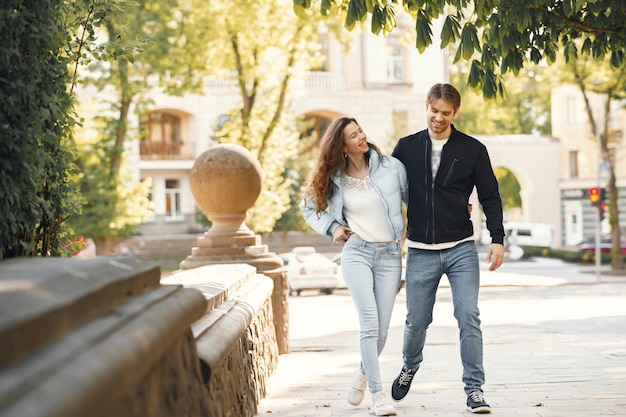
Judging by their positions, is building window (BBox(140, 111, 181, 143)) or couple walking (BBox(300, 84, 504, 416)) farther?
building window (BBox(140, 111, 181, 143))

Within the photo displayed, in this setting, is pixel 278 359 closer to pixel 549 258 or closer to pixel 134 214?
pixel 134 214

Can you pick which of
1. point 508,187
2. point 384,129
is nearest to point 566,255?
point 384,129

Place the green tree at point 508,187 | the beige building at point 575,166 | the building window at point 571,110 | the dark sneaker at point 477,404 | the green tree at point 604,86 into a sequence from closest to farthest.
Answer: the dark sneaker at point 477,404
the green tree at point 604,86
the beige building at point 575,166
the building window at point 571,110
the green tree at point 508,187

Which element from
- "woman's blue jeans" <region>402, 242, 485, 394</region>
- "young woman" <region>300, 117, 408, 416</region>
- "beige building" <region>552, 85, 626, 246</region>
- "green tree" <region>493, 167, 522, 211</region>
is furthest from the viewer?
"green tree" <region>493, 167, 522, 211</region>

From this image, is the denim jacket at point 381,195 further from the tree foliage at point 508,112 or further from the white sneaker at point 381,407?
the tree foliage at point 508,112

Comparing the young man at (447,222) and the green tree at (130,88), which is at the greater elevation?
the green tree at (130,88)

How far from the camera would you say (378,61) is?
175 feet

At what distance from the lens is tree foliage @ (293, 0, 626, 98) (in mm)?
7004

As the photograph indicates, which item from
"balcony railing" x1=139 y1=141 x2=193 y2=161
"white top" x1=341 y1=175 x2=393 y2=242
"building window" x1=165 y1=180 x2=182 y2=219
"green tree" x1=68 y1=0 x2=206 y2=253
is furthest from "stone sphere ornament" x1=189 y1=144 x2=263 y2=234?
"building window" x1=165 y1=180 x2=182 y2=219

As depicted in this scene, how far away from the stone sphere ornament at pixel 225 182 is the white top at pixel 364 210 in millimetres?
3593

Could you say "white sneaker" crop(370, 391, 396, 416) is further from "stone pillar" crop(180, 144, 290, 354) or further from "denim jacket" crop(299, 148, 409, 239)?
"stone pillar" crop(180, 144, 290, 354)

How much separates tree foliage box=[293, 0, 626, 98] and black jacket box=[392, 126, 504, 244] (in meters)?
0.69

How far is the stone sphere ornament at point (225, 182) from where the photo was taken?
1037 cm

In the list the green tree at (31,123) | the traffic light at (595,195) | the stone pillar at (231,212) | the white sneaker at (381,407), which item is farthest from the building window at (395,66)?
the green tree at (31,123)
